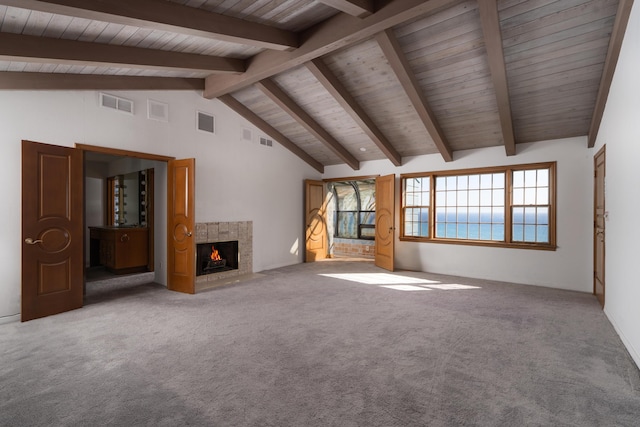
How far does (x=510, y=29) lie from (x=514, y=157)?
2.77m

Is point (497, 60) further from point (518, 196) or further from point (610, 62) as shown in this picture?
point (518, 196)

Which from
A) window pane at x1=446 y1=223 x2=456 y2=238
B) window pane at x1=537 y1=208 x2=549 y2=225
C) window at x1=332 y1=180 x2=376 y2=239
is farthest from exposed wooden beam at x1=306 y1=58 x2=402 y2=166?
window at x1=332 y1=180 x2=376 y2=239

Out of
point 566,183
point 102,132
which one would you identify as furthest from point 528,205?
point 102,132

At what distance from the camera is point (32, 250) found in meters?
3.73

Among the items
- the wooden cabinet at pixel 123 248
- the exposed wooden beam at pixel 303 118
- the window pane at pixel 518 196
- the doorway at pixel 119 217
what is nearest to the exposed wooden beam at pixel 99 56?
the exposed wooden beam at pixel 303 118

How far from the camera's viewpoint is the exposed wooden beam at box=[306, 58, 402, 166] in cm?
462

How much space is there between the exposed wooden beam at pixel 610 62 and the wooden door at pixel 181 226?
5211 millimetres

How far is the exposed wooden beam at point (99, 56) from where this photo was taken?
3.14 metres

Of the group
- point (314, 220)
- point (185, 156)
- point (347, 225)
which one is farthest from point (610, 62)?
point (347, 225)

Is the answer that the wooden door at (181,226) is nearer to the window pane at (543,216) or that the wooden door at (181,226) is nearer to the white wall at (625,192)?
the white wall at (625,192)

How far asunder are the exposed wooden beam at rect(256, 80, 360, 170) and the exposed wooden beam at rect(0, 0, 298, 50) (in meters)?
1.30

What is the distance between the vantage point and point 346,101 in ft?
16.8

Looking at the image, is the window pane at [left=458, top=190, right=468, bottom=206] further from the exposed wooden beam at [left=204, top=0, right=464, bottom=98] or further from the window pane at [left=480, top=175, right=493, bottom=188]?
the exposed wooden beam at [left=204, top=0, right=464, bottom=98]

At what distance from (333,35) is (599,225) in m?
4.60
